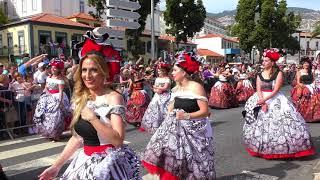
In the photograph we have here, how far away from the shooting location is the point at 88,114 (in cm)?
293

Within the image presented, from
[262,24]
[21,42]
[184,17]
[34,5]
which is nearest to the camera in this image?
[184,17]

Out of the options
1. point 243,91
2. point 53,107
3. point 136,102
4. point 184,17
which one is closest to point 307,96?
point 136,102

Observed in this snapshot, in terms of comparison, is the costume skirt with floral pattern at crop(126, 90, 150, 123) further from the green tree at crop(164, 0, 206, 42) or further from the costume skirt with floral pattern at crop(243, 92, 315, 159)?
the green tree at crop(164, 0, 206, 42)

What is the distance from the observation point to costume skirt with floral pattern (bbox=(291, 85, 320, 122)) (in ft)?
37.6

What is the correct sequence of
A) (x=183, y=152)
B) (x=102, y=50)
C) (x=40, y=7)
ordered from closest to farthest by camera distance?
(x=102, y=50), (x=183, y=152), (x=40, y=7)

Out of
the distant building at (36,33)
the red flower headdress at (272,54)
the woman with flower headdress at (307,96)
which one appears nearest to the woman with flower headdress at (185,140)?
the red flower headdress at (272,54)

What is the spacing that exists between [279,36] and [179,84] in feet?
106

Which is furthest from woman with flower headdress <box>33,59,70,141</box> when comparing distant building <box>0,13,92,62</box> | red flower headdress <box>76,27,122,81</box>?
distant building <box>0,13,92,62</box>

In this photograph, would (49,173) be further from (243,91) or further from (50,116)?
(243,91)

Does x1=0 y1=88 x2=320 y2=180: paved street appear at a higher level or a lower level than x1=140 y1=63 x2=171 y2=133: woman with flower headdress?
lower

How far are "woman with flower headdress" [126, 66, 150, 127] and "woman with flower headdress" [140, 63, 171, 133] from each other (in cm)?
120

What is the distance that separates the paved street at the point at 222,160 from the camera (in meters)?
6.34

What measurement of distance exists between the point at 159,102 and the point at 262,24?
2803 cm

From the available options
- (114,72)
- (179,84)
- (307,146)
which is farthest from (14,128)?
(114,72)
